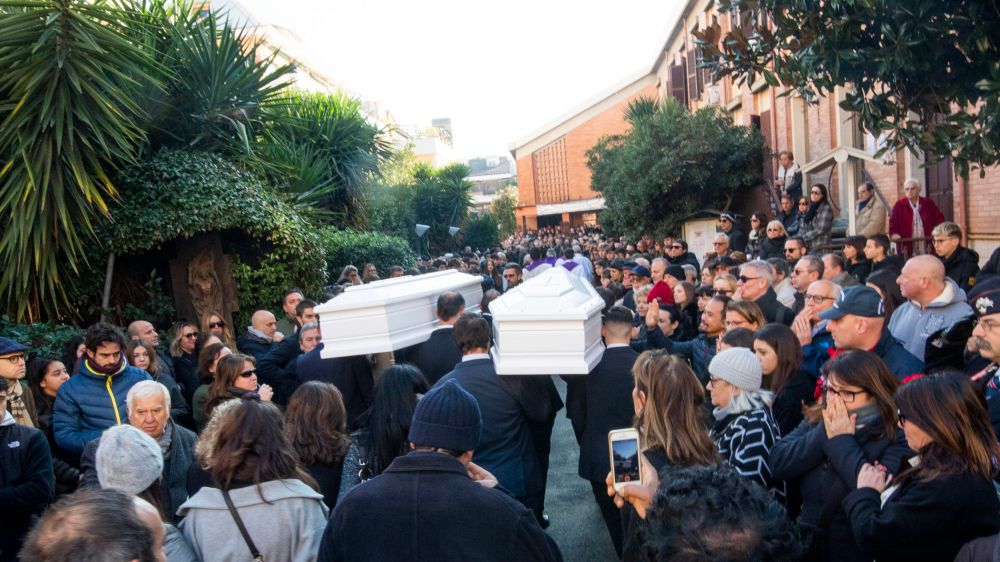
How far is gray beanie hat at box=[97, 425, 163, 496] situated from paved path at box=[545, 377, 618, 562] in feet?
9.26

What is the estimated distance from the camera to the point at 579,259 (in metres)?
12.2

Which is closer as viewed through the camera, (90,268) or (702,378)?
(702,378)

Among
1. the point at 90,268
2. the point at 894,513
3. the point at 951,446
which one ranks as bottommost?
the point at 894,513

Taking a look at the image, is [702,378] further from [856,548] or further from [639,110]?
[639,110]

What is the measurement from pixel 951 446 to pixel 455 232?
25.0 metres

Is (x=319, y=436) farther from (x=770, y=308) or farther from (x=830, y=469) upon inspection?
(x=770, y=308)

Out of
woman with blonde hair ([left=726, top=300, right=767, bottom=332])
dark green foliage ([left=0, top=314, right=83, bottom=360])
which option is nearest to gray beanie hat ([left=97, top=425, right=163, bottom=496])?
woman with blonde hair ([left=726, top=300, right=767, bottom=332])

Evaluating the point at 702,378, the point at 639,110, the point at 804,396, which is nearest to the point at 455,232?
the point at 639,110

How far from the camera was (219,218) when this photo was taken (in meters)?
9.09

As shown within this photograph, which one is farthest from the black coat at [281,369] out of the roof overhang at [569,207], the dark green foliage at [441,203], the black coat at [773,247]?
the roof overhang at [569,207]

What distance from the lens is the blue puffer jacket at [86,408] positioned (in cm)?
456

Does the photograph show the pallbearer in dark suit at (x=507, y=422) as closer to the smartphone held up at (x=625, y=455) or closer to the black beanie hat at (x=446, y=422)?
the smartphone held up at (x=625, y=455)

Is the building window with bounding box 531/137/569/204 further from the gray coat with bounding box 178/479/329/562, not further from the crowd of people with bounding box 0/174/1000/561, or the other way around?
the gray coat with bounding box 178/479/329/562

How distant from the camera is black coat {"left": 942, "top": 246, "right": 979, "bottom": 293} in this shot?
20.1ft
